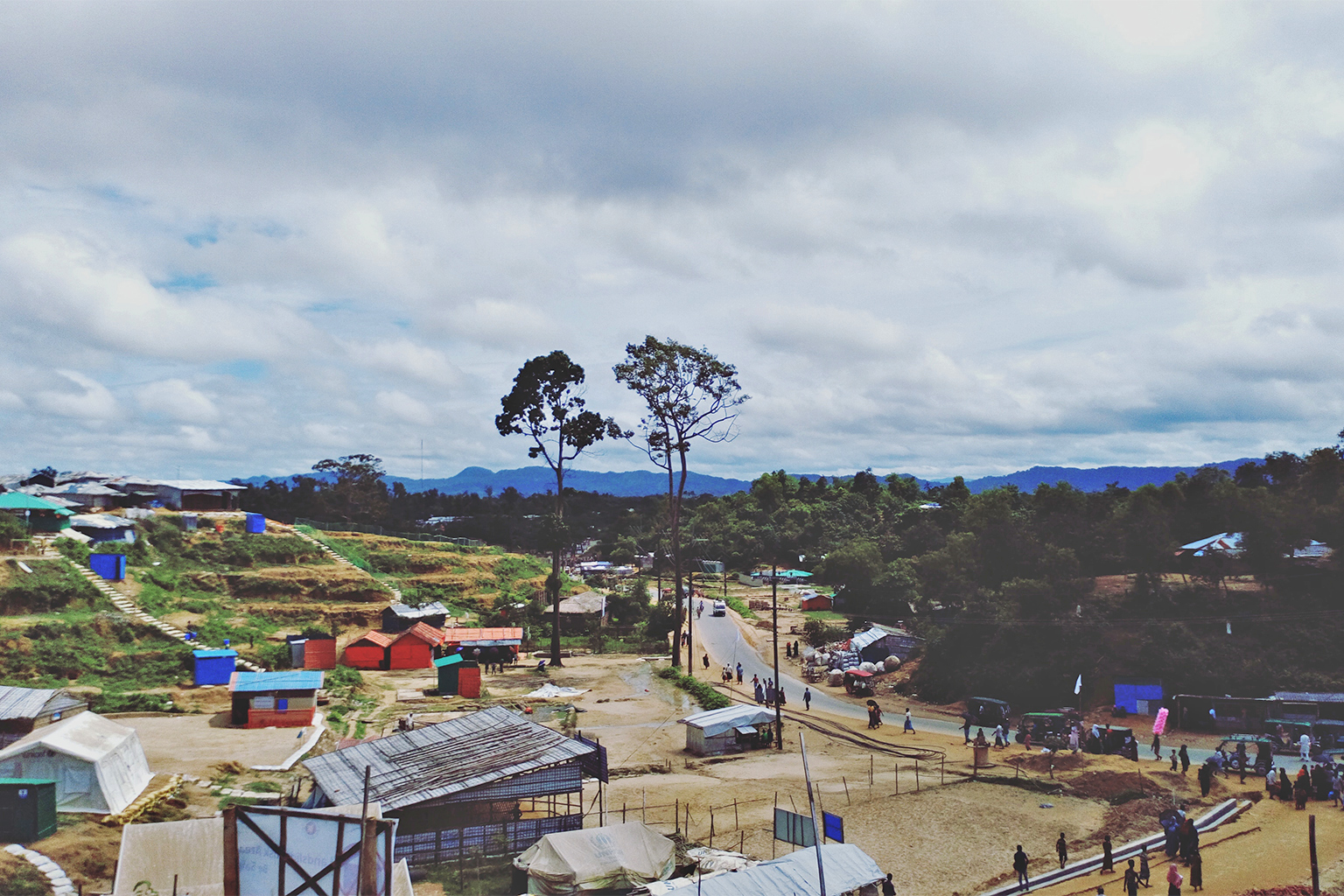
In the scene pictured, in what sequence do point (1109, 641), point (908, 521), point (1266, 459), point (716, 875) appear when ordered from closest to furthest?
point (716, 875) → point (1109, 641) → point (1266, 459) → point (908, 521)

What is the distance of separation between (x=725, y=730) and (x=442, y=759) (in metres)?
14.0

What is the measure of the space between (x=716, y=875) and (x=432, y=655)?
113 feet

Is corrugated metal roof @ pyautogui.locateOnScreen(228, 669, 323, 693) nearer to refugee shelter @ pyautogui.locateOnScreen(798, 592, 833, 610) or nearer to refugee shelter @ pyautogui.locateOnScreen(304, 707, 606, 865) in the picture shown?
refugee shelter @ pyautogui.locateOnScreen(304, 707, 606, 865)

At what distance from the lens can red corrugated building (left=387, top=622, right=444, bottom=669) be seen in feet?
152

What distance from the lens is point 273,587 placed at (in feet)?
173

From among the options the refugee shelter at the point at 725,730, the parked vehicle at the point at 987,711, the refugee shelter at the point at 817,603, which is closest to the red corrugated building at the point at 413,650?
the refugee shelter at the point at 725,730

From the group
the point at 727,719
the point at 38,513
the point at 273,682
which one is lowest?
the point at 727,719

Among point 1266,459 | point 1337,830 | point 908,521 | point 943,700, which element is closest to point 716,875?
point 1337,830

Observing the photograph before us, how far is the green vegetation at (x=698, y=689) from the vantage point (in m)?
39.2

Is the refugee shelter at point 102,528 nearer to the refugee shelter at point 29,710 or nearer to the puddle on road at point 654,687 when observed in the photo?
the refugee shelter at point 29,710

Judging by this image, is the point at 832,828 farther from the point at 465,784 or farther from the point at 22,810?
the point at 22,810

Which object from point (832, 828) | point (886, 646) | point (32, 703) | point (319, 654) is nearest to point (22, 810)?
point (32, 703)

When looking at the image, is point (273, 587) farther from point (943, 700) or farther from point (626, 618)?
point (943, 700)

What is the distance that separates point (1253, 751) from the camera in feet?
104
